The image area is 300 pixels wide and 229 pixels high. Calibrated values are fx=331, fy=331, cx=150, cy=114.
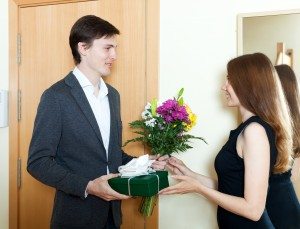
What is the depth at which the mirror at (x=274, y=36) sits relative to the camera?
160 centimetres

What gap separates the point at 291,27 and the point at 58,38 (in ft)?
4.41

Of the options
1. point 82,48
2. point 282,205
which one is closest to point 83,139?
point 82,48

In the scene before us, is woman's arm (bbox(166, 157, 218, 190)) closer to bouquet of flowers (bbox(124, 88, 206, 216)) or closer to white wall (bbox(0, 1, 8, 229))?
bouquet of flowers (bbox(124, 88, 206, 216))

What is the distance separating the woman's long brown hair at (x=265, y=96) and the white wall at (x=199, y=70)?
43 centimetres

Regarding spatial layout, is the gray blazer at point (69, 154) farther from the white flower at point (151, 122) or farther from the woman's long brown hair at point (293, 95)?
the woman's long brown hair at point (293, 95)

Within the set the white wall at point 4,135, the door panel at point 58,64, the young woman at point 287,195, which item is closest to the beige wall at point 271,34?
the young woman at point 287,195

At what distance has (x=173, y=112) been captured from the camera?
154 cm

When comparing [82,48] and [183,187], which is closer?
[183,187]

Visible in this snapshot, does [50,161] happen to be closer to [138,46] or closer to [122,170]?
[122,170]

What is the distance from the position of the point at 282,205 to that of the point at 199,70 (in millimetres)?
806

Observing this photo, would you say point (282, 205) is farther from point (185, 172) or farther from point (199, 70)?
point (199, 70)

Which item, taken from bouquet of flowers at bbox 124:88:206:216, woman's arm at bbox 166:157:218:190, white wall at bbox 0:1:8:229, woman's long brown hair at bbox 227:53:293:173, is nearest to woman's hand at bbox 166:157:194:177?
woman's arm at bbox 166:157:218:190

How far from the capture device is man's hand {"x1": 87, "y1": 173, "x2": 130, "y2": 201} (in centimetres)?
140

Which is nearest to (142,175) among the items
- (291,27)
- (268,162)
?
(268,162)
